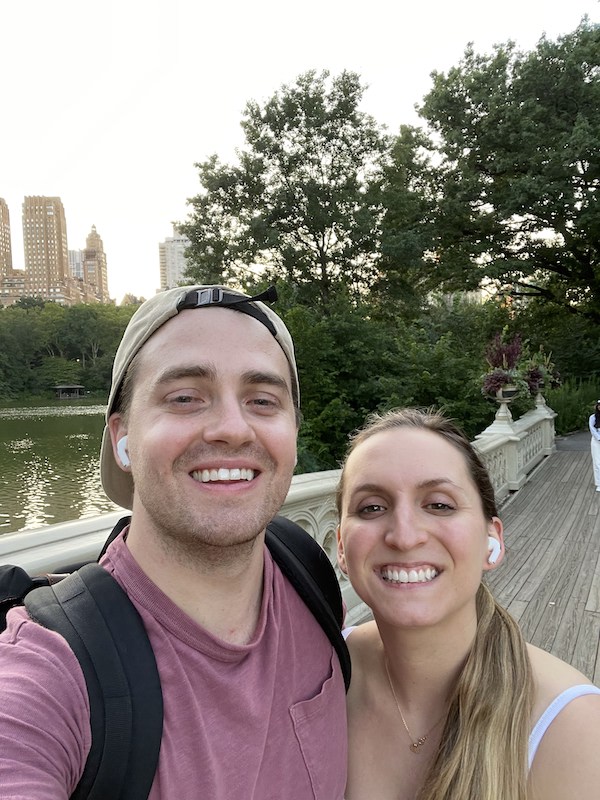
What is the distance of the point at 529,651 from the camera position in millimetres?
1425

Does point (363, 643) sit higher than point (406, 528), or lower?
lower

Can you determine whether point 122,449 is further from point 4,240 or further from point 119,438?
point 4,240

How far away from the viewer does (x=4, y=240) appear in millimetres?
88312

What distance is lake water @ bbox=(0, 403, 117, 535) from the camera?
2231 cm

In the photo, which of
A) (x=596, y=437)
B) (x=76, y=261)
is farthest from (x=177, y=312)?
(x=76, y=261)

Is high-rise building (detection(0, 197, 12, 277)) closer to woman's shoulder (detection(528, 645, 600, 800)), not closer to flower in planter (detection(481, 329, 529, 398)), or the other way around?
flower in planter (detection(481, 329, 529, 398))

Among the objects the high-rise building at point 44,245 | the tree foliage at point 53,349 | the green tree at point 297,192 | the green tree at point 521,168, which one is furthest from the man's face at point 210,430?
the high-rise building at point 44,245

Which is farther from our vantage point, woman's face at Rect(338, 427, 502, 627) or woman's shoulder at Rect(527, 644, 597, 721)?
woman's face at Rect(338, 427, 502, 627)

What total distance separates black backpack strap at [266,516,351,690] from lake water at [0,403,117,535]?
11280mm

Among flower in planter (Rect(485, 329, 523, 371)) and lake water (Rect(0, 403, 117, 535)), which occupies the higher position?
flower in planter (Rect(485, 329, 523, 371))

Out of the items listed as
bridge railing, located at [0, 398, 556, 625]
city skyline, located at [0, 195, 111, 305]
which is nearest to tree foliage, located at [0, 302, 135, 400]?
bridge railing, located at [0, 398, 556, 625]

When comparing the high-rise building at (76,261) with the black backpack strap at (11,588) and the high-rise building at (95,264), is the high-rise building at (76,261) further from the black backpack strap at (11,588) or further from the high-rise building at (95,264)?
the black backpack strap at (11,588)

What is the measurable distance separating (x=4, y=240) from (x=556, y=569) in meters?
99.7

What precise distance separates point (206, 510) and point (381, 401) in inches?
377
